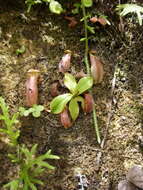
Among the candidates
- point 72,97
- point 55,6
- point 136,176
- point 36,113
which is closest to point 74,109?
point 72,97

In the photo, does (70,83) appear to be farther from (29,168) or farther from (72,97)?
(29,168)

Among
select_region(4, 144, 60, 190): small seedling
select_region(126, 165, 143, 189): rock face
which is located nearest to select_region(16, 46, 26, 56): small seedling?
select_region(4, 144, 60, 190): small seedling

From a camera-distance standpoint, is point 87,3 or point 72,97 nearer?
point 72,97

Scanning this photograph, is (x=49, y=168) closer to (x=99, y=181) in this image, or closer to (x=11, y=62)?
(x=99, y=181)

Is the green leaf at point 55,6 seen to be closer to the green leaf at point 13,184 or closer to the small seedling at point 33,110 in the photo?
the small seedling at point 33,110

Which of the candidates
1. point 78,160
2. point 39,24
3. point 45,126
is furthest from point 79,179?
point 39,24

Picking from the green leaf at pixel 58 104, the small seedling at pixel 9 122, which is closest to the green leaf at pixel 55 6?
the green leaf at pixel 58 104
